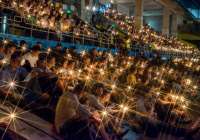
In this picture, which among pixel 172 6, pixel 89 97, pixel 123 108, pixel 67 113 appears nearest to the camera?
pixel 67 113

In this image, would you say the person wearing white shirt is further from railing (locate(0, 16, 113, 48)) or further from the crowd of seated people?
railing (locate(0, 16, 113, 48))

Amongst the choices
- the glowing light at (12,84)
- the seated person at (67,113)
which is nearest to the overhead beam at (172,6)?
the glowing light at (12,84)

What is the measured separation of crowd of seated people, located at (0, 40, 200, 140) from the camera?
20.0ft

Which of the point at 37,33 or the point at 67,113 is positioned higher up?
the point at 37,33

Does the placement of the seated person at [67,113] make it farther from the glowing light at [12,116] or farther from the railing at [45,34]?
the railing at [45,34]

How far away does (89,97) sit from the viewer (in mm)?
7453

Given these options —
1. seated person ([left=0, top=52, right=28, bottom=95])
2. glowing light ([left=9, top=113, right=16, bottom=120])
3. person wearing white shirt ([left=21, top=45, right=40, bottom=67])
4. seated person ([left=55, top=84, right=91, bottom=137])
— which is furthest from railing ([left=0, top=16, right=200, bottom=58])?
seated person ([left=55, top=84, right=91, bottom=137])

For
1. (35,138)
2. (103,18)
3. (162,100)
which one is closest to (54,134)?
(35,138)

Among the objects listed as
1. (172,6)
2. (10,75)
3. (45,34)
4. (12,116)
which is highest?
(172,6)

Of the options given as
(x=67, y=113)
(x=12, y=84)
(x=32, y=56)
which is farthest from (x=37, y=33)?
(x=67, y=113)

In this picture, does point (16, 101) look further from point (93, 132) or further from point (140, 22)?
point (140, 22)

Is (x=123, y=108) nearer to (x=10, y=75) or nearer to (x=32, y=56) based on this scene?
(x=10, y=75)

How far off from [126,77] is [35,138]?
593cm

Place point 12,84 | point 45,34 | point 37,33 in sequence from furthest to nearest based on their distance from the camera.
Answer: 1. point 45,34
2. point 37,33
3. point 12,84
